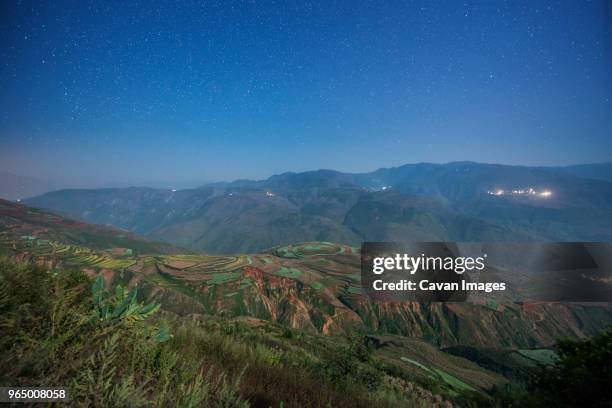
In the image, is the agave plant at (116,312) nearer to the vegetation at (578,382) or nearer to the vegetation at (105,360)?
the vegetation at (105,360)

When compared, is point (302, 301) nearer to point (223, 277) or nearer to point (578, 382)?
point (223, 277)

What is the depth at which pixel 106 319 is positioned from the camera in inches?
142

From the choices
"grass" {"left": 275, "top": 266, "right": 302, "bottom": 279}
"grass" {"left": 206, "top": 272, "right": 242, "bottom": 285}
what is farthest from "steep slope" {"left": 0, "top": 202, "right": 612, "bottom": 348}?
"grass" {"left": 275, "top": 266, "right": 302, "bottom": 279}

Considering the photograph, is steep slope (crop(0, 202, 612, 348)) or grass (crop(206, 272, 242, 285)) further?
grass (crop(206, 272, 242, 285))

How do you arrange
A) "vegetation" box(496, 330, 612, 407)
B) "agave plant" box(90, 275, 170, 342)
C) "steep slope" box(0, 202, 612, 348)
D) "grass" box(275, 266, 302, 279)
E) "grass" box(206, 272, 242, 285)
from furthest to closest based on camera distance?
"grass" box(275, 266, 302, 279) → "grass" box(206, 272, 242, 285) → "steep slope" box(0, 202, 612, 348) → "vegetation" box(496, 330, 612, 407) → "agave plant" box(90, 275, 170, 342)

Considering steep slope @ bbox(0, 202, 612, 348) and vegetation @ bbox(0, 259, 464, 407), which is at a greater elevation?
vegetation @ bbox(0, 259, 464, 407)

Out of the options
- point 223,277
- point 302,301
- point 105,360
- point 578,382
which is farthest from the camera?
point 223,277

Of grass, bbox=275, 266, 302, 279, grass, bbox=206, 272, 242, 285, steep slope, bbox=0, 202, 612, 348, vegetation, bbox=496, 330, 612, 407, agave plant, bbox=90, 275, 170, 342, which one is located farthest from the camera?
grass, bbox=275, 266, 302, 279

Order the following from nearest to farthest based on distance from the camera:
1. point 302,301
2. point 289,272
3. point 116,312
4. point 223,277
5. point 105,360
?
point 105,360, point 116,312, point 302,301, point 223,277, point 289,272

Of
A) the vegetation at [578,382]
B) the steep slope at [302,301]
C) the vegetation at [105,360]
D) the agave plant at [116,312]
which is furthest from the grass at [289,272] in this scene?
the agave plant at [116,312]

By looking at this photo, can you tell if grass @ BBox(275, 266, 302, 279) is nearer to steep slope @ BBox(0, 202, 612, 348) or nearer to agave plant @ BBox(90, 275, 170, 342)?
steep slope @ BBox(0, 202, 612, 348)

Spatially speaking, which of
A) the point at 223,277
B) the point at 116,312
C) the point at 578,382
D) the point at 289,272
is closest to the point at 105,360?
the point at 116,312

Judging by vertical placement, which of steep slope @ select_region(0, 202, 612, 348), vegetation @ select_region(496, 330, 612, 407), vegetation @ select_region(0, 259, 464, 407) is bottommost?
steep slope @ select_region(0, 202, 612, 348)

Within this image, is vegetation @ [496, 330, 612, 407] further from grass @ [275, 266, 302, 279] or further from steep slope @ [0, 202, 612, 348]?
grass @ [275, 266, 302, 279]
